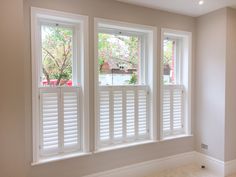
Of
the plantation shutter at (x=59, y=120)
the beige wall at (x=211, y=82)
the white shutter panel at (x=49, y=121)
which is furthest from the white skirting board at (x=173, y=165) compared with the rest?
the white shutter panel at (x=49, y=121)

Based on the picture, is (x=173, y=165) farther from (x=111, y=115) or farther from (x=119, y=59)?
(x=119, y=59)

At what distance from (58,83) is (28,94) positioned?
1.47ft

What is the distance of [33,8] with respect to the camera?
7.47 feet

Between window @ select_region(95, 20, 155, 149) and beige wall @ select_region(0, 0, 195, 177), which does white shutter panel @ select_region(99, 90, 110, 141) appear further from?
beige wall @ select_region(0, 0, 195, 177)

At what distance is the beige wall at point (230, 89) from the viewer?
3033 mm

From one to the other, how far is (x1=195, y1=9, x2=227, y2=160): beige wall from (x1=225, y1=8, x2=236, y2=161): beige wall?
7 cm

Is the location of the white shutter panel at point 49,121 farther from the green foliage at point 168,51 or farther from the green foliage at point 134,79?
the green foliage at point 168,51

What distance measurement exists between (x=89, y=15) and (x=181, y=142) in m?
2.58

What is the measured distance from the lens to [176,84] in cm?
351

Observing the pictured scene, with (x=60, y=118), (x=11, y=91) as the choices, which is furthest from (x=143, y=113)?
(x=11, y=91)

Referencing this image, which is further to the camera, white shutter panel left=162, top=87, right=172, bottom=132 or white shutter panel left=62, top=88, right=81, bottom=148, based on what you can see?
white shutter panel left=162, top=87, right=172, bottom=132

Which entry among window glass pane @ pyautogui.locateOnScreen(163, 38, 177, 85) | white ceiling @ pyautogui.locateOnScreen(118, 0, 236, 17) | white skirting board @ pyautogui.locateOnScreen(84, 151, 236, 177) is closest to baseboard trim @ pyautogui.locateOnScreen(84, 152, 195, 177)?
white skirting board @ pyautogui.locateOnScreen(84, 151, 236, 177)

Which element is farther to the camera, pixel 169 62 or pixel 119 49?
pixel 169 62

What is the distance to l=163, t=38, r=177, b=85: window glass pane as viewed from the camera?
11.3 ft
